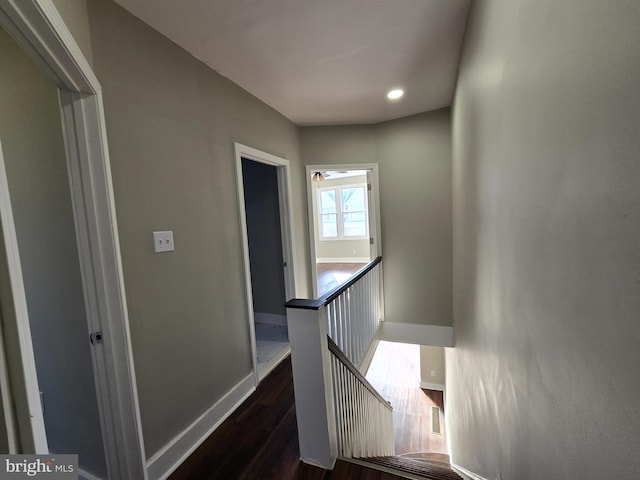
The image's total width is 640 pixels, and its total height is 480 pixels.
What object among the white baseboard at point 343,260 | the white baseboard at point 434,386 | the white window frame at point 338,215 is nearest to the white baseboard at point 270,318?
the white baseboard at point 434,386

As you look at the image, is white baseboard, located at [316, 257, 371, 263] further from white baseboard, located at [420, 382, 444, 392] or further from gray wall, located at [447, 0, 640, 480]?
gray wall, located at [447, 0, 640, 480]

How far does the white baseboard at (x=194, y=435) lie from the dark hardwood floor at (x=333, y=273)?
2836mm

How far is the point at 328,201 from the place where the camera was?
805cm

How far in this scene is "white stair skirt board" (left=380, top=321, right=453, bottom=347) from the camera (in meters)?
3.37

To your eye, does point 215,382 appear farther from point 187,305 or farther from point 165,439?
point 187,305

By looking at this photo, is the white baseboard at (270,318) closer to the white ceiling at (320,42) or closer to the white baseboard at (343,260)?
the white ceiling at (320,42)

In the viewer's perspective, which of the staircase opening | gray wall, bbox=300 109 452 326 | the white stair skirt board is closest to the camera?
gray wall, bbox=300 109 452 326

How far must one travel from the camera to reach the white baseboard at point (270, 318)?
3.50 meters

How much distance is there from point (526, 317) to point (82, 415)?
2223 millimetres

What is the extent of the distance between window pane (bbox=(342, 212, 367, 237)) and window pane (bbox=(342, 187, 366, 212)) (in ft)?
0.47

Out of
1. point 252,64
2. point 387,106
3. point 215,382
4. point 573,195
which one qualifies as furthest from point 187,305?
point 387,106

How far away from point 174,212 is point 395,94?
7.42ft

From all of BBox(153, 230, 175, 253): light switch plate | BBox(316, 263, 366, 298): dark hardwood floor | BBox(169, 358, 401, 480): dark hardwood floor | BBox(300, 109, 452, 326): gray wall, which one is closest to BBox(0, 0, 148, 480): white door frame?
BBox(153, 230, 175, 253): light switch plate

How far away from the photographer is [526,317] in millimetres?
877
